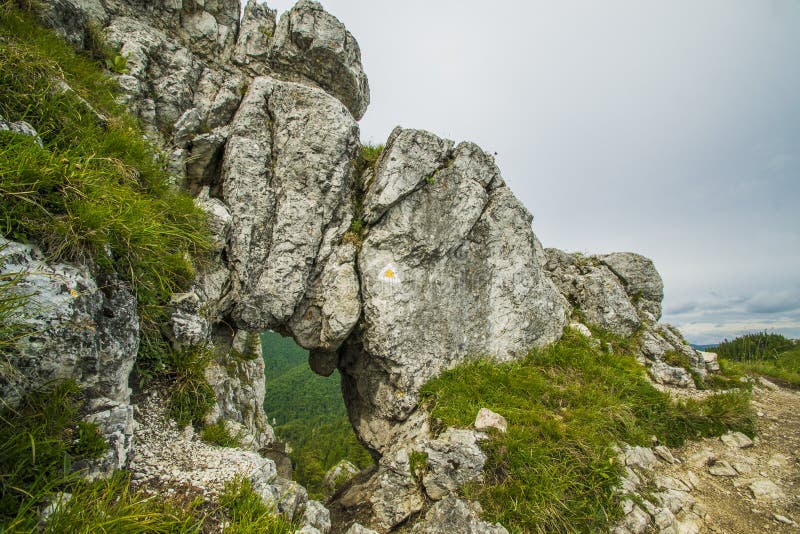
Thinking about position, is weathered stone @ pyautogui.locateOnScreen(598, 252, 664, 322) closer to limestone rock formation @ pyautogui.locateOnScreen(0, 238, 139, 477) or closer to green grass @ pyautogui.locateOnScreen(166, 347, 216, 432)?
green grass @ pyautogui.locateOnScreen(166, 347, 216, 432)

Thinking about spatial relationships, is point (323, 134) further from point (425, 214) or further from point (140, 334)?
point (140, 334)

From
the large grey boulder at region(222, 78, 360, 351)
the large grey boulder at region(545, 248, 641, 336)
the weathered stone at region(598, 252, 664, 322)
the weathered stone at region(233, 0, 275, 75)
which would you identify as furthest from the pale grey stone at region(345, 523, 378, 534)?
the weathered stone at region(233, 0, 275, 75)

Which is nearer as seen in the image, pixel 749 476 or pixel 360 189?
pixel 749 476

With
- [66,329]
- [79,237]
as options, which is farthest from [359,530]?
[79,237]

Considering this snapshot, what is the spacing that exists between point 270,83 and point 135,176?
5195mm

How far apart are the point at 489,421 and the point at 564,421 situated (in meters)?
1.79

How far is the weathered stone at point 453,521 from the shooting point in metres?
5.20

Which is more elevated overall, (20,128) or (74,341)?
(20,128)

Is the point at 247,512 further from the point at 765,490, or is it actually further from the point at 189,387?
the point at 765,490

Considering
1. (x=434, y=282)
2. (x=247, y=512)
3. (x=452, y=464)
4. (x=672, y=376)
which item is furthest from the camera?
(x=672, y=376)

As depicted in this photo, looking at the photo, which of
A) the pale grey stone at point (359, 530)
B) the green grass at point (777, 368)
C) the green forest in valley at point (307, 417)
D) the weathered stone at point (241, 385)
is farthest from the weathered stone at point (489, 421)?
the green forest in valley at point (307, 417)

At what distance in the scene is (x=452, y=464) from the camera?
6.02m

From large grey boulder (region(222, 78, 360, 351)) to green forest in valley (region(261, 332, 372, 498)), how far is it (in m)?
24.1

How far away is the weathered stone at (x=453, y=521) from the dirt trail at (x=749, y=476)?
379 cm
